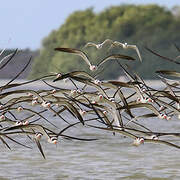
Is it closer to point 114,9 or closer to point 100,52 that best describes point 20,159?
point 100,52

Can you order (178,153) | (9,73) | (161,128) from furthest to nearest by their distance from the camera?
(9,73) < (161,128) < (178,153)

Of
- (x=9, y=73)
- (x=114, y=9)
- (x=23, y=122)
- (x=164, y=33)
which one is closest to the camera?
(x=23, y=122)

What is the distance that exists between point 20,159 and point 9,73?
104572 mm

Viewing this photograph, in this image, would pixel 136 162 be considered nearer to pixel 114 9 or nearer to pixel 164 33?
pixel 164 33

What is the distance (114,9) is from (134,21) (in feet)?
19.3

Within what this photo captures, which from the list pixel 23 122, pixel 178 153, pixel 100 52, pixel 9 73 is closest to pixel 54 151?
pixel 178 153

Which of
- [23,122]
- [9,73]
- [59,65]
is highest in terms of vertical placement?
[9,73]

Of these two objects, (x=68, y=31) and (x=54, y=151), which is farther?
(x=68, y=31)

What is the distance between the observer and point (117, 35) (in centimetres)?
9512

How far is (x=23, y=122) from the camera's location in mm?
14180

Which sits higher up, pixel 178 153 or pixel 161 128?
pixel 161 128

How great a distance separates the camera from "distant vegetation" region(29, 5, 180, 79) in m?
92.8

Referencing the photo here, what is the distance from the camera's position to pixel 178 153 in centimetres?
1970

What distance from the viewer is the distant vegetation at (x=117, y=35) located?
92.8 metres
